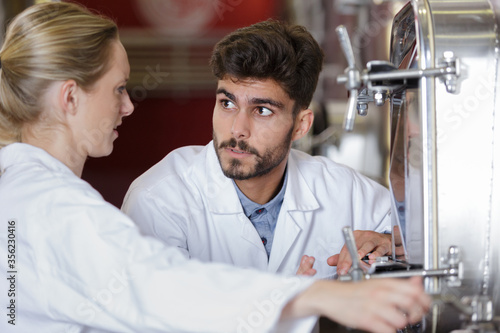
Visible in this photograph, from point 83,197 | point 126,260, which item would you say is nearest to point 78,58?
point 83,197

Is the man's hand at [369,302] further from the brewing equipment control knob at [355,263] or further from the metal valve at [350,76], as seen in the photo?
the metal valve at [350,76]

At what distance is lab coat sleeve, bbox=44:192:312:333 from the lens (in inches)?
34.9

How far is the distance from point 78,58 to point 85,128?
0.14m

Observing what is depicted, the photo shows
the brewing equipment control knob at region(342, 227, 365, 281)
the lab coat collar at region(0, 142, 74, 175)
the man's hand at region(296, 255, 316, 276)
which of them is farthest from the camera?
the man's hand at region(296, 255, 316, 276)

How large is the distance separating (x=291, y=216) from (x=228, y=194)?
0.18m

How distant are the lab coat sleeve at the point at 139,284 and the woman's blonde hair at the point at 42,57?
0.99 feet

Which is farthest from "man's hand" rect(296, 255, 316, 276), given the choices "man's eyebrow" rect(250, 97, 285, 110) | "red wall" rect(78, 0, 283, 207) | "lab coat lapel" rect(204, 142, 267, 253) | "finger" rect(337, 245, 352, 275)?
"red wall" rect(78, 0, 283, 207)

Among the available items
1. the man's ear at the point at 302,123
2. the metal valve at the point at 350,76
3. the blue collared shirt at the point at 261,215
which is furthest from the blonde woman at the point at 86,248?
the man's ear at the point at 302,123

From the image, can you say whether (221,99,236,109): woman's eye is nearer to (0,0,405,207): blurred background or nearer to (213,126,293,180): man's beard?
(213,126,293,180): man's beard

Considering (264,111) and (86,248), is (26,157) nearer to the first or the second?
(86,248)

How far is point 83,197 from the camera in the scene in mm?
988

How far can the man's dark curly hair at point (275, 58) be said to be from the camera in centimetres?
162

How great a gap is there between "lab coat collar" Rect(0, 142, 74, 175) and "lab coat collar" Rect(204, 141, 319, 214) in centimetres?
58

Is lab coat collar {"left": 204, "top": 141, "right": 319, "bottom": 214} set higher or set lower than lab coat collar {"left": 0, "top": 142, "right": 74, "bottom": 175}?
lower
